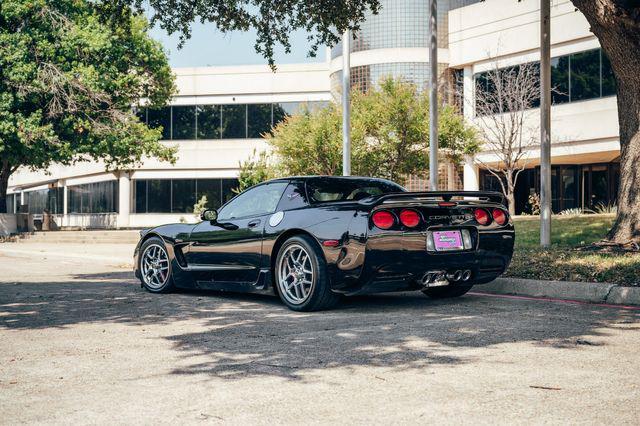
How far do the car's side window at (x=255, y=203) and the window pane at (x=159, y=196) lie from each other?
36576mm

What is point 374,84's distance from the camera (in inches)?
1423

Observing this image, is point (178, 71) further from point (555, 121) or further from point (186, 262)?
point (186, 262)

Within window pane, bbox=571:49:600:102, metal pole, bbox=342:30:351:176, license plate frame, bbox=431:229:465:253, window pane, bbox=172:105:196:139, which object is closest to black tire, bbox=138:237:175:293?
license plate frame, bbox=431:229:465:253

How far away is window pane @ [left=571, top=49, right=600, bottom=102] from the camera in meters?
29.9

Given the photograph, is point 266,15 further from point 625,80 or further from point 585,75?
point 585,75

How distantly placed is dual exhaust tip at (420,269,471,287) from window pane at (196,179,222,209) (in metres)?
36.9

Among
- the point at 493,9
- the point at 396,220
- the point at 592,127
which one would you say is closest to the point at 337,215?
Answer: the point at 396,220

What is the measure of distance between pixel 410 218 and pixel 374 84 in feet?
96.3

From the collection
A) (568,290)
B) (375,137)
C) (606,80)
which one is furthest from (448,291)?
(606,80)

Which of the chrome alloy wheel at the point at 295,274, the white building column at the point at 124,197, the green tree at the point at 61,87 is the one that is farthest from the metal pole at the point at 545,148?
the white building column at the point at 124,197

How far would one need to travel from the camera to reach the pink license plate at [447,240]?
760 cm

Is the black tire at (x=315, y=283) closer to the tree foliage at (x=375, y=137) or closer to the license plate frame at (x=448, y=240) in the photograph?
the license plate frame at (x=448, y=240)

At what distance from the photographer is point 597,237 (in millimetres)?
14422

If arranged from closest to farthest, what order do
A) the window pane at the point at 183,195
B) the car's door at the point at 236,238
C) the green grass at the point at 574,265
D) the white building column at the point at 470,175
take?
the car's door at the point at 236,238 < the green grass at the point at 574,265 < the white building column at the point at 470,175 < the window pane at the point at 183,195
